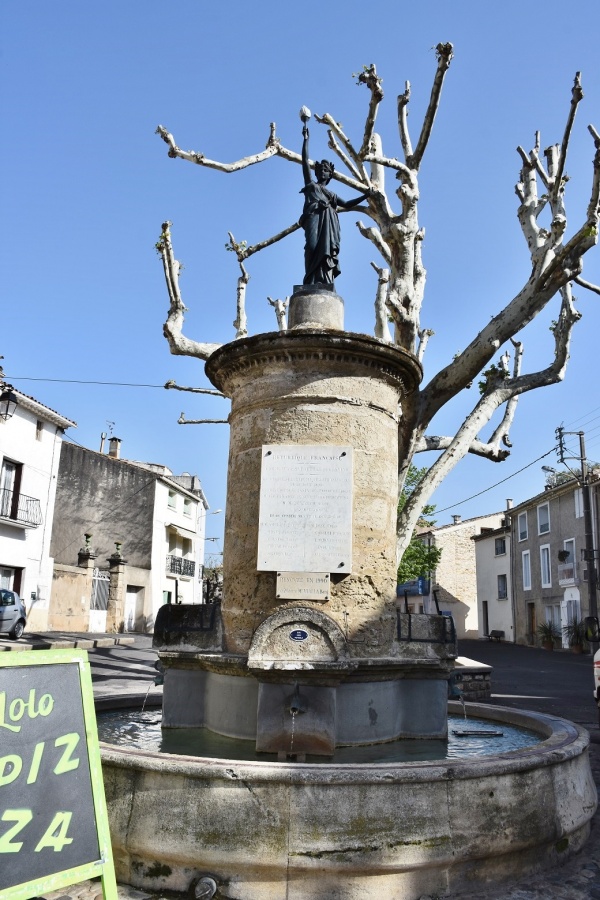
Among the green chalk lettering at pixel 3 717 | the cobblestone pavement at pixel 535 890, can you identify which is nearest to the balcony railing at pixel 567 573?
the cobblestone pavement at pixel 535 890

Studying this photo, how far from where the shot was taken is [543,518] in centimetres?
3450

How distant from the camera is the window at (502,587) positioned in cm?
3891

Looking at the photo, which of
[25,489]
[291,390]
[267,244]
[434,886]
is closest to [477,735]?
[434,886]

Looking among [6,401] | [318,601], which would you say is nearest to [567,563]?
[6,401]

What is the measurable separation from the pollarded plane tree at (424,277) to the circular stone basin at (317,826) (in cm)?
716

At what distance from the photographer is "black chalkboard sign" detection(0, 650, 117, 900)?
2.88m

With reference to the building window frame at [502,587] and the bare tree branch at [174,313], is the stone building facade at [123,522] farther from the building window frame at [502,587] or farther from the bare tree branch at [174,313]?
the bare tree branch at [174,313]

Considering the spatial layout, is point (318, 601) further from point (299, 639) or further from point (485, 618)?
point (485, 618)

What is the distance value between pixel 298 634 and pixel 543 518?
3114cm

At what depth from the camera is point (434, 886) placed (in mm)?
4008

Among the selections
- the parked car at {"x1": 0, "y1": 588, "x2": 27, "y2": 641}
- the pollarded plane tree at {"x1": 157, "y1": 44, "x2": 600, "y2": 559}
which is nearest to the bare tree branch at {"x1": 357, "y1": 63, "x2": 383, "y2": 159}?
the pollarded plane tree at {"x1": 157, "y1": 44, "x2": 600, "y2": 559}

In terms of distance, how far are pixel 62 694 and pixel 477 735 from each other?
459 cm

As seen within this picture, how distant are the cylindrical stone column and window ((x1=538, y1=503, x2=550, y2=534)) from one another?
97.0 ft

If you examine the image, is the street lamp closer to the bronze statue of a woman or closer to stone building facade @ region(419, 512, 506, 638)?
the bronze statue of a woman
